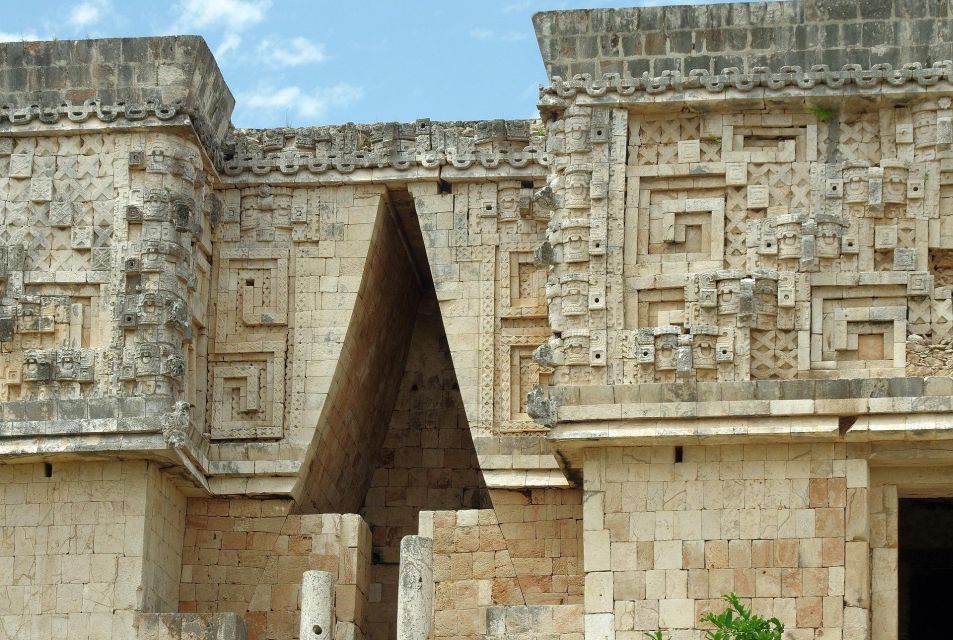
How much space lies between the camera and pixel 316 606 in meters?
20.2

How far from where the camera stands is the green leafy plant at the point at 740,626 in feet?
59.6

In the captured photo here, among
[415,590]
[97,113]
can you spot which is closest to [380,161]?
[97,113]

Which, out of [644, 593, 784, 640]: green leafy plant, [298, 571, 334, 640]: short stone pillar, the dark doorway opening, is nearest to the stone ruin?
[298, 571, 334, 640]: short stone pillar

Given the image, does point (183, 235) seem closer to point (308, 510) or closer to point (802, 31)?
point (308, 510)

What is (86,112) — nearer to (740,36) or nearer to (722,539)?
(740,36)

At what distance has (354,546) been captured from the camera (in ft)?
71.5

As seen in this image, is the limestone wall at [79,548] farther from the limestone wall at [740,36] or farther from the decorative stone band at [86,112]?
the limestone wall at [740,36]

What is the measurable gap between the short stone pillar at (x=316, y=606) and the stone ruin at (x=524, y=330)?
2 centimetres

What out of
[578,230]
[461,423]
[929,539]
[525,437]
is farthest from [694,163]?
[929,539]

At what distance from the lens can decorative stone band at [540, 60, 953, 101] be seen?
20875 millimetres

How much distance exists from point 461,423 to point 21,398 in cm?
520

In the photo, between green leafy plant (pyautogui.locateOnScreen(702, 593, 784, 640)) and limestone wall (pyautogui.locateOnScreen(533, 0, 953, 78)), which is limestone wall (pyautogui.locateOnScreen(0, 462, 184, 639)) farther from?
limestone wall (pyautogui.locateOnScreen(533, 0, 953, 78))

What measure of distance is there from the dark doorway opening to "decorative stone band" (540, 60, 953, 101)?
5.82 meters

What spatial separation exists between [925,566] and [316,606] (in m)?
8.24
